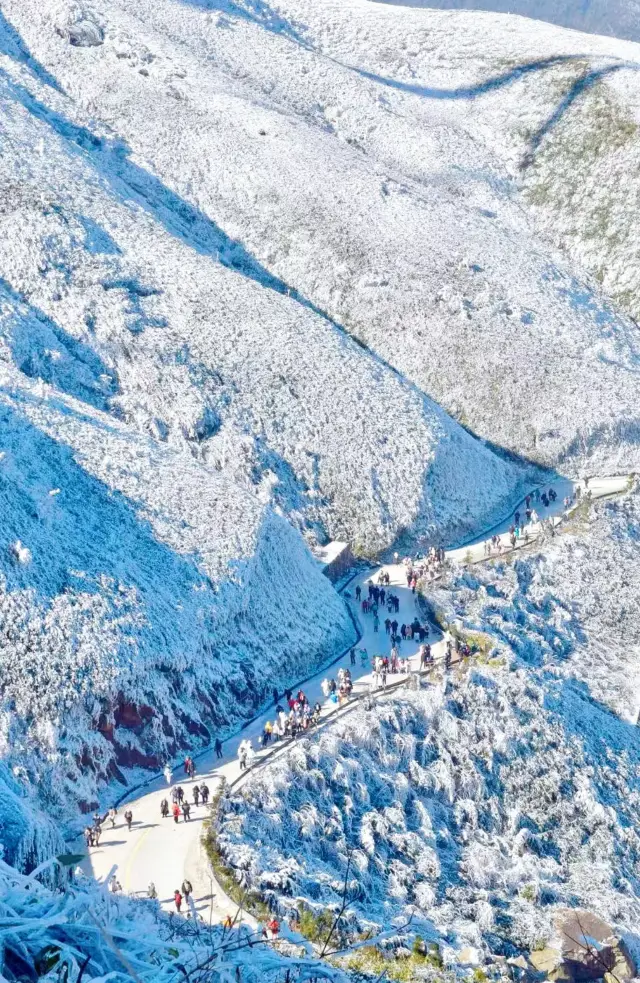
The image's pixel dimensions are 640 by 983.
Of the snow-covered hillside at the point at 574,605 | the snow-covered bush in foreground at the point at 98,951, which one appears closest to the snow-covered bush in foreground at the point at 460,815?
the snow-covered hillside at the point at 574,605

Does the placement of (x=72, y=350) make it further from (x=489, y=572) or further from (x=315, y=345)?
(x=489, y=572)

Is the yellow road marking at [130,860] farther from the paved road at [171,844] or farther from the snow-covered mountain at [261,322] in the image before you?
the snow-covered mountain at [261,322]

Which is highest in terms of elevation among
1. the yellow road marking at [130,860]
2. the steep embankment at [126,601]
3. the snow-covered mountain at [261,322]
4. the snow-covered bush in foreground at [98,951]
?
the snow-covered mountain at [261,322]

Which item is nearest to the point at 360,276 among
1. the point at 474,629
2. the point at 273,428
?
the point at 273,428

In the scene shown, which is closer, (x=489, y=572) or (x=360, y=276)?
(x=489, y=572)

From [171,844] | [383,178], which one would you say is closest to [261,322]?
[383,178]

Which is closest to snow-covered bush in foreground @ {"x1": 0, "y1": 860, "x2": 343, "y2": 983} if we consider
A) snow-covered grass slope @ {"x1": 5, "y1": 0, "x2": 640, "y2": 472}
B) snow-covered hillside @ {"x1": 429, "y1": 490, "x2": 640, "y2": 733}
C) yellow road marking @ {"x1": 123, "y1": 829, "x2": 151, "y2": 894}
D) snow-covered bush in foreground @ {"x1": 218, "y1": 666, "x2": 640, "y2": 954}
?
snow-covered bush in foreground @ {"x1": 218, "y1": 666, "x2": 640, "y2": 954}
